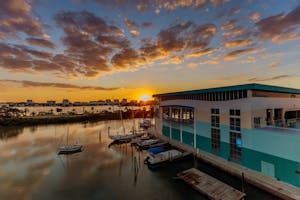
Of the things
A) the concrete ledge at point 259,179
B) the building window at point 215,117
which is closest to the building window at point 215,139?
the building window at point 215,117

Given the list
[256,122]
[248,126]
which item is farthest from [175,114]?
[256,122]

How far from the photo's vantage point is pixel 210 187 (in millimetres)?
13586

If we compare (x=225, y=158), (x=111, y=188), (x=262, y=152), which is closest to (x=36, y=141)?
(x=111, y=188)

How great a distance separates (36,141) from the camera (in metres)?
34.3

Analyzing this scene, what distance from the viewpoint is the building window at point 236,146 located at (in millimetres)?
16319

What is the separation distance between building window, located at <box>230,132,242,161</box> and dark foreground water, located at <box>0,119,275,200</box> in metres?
2.42

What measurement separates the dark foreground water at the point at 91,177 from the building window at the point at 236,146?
Answer: 7.93ft

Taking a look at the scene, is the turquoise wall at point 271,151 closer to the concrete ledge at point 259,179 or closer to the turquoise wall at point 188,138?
the concrete ledge at point 259,179

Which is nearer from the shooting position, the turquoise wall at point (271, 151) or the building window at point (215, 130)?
the turquoise wall at point (271, 151)

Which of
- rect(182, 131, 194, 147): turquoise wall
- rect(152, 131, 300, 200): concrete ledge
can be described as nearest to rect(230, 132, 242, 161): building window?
rect(152, 131, 300, 200): concrete ledge

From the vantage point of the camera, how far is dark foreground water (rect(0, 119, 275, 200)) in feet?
47.2

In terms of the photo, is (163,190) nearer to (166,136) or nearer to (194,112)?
(194,112)

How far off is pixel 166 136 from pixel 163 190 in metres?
15.5

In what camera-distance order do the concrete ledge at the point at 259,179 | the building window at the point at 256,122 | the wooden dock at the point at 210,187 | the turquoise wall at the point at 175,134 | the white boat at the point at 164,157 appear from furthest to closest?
the turquoise wall at the point at 175,134 → the white boat at the point at 164,157 → the building window at the point at 256,122 → the wooden dock at the point at 210,187 → the concrete ledge at the point at 259,179
